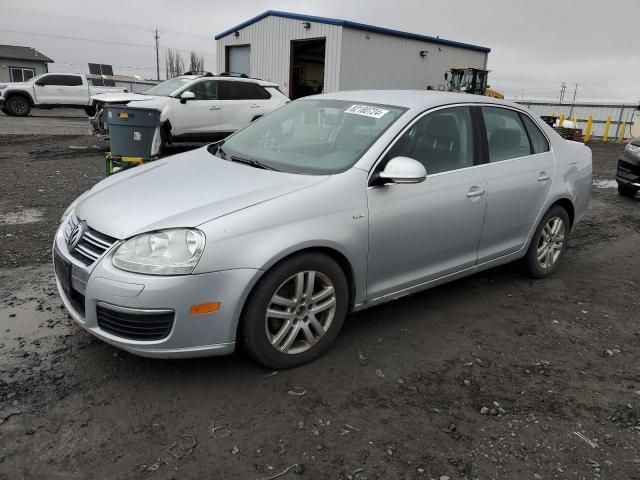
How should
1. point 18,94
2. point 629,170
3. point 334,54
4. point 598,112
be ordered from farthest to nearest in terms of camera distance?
point 598,112 < point 334,54 < point 18,94 < point 629,170

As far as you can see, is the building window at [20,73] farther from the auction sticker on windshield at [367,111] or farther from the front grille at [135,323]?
the front grille at [135,323]

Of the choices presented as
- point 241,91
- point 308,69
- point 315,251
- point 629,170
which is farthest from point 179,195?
point 308,69

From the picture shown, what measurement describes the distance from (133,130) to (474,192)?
4.49 metres

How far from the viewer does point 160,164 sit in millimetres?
3777

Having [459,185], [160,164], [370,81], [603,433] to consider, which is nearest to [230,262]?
[160,164]

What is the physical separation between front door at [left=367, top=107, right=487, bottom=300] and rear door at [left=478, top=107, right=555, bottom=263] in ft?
0.53

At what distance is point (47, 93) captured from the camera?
21375 mm

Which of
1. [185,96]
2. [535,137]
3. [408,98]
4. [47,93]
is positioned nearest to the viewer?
[408,98]

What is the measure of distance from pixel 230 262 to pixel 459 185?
71.6 inches

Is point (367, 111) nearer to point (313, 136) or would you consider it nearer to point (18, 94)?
point (313, 136)

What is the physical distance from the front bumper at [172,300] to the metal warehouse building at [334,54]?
20328 millimetres

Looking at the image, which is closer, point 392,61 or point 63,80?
point 63,80

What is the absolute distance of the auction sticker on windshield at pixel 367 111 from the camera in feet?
11.6

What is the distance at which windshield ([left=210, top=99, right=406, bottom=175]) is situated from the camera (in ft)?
10.8
